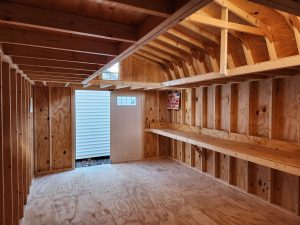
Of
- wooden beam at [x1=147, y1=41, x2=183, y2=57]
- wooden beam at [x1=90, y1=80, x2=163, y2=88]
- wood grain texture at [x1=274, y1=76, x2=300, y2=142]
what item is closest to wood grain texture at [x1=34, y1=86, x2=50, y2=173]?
wooden beam at [x1=90, y1=80, x2=163, y2=88]

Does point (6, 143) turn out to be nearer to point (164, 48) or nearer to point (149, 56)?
point (164, 48)

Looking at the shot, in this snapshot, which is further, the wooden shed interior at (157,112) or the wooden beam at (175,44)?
the wooden beam at (175,44)

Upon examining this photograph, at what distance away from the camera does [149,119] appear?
6.20 m

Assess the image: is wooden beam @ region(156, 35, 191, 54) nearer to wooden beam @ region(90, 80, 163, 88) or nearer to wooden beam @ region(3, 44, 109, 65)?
wooden beam @ region(90, 80, 163, 88)

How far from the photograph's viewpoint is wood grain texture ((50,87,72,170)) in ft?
16.7

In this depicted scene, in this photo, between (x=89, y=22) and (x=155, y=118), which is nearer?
(x=89, y=22)

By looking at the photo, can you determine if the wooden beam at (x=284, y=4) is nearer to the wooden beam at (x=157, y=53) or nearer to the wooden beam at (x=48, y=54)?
the wooden beam at (x=48, y=54)

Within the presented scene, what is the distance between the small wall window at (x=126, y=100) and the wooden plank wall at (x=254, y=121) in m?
1.72

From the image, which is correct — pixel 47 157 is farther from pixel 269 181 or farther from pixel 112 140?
pixel 269 181

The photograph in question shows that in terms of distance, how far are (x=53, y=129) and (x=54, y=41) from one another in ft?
12.7

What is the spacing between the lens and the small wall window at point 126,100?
19.2 feet

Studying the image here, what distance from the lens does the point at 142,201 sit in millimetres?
3441

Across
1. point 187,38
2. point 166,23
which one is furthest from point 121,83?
point 166,23

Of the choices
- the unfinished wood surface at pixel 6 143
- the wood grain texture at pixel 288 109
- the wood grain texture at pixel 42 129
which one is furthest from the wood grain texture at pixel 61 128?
the wood grain texture at pixel 288 109
